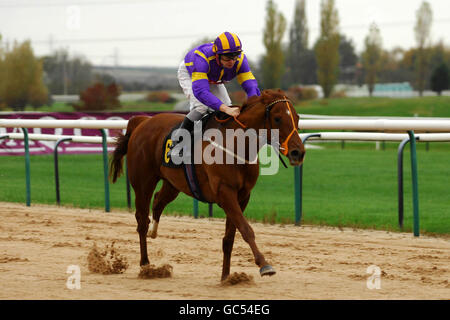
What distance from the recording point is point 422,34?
186ft

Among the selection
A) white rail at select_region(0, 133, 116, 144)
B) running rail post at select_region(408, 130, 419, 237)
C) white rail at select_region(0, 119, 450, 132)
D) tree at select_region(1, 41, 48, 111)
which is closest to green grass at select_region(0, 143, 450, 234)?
running rail post at select_region(408, 130, 419, 237)

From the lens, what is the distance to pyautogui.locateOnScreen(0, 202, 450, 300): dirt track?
17.3 ft

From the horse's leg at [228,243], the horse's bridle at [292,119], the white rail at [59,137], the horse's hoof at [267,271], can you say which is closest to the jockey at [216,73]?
the horse's bridle at [292,119]

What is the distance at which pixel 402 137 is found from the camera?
8.15m

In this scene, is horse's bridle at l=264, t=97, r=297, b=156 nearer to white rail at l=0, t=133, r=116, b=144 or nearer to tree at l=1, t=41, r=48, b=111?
white rail at l=0, t=133, r=116, b=144

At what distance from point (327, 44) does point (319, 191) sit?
4316 cm

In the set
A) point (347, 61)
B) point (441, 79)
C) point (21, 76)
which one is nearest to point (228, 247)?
point (21, 76)

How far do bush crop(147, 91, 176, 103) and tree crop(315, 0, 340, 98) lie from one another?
38.0 ft

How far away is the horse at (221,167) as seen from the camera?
16.5 ft

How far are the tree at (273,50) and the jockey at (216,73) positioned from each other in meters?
49.1

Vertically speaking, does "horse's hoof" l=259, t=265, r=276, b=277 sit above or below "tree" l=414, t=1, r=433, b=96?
below

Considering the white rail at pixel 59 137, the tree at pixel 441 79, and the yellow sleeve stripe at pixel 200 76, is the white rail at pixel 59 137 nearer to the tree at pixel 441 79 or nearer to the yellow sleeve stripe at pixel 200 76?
the yellow sleeve stripe at pixel 200 76
